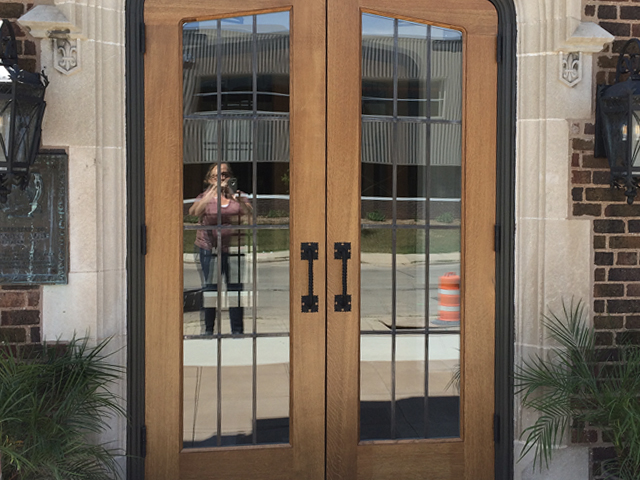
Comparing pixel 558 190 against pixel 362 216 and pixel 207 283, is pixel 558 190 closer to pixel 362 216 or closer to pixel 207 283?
pixel 362 216

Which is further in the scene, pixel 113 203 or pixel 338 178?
pixel 338 178

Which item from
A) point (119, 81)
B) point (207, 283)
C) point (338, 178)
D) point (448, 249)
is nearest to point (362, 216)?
point (338, 178)

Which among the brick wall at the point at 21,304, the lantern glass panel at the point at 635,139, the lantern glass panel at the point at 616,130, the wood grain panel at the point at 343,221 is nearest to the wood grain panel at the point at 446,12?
the wood grain panel at the point at 343,221

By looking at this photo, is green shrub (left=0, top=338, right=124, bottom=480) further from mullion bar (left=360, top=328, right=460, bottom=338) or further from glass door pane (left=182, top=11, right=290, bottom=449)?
mullion bar (left=360, top=328, right=460, bottom=338)

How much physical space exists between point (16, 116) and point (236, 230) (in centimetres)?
112

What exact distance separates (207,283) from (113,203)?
592mm

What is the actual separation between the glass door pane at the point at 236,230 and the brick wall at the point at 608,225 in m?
1.50

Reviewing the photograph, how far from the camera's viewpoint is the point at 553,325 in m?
3.48

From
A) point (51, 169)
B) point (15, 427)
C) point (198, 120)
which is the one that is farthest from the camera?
point (198, 120)

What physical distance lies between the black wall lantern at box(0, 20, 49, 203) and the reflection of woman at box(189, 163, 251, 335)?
32.1 inches

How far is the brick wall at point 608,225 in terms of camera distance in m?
3.51

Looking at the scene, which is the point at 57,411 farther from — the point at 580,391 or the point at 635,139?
the point at 635,139

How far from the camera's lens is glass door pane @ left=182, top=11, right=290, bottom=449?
341cm

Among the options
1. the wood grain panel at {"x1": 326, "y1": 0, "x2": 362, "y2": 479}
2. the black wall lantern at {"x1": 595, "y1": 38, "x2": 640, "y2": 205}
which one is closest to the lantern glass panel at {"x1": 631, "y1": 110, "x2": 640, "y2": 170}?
the black wall lantern at {"x1": 595, "y1": 38, "x2": 640, "y2": 205}
